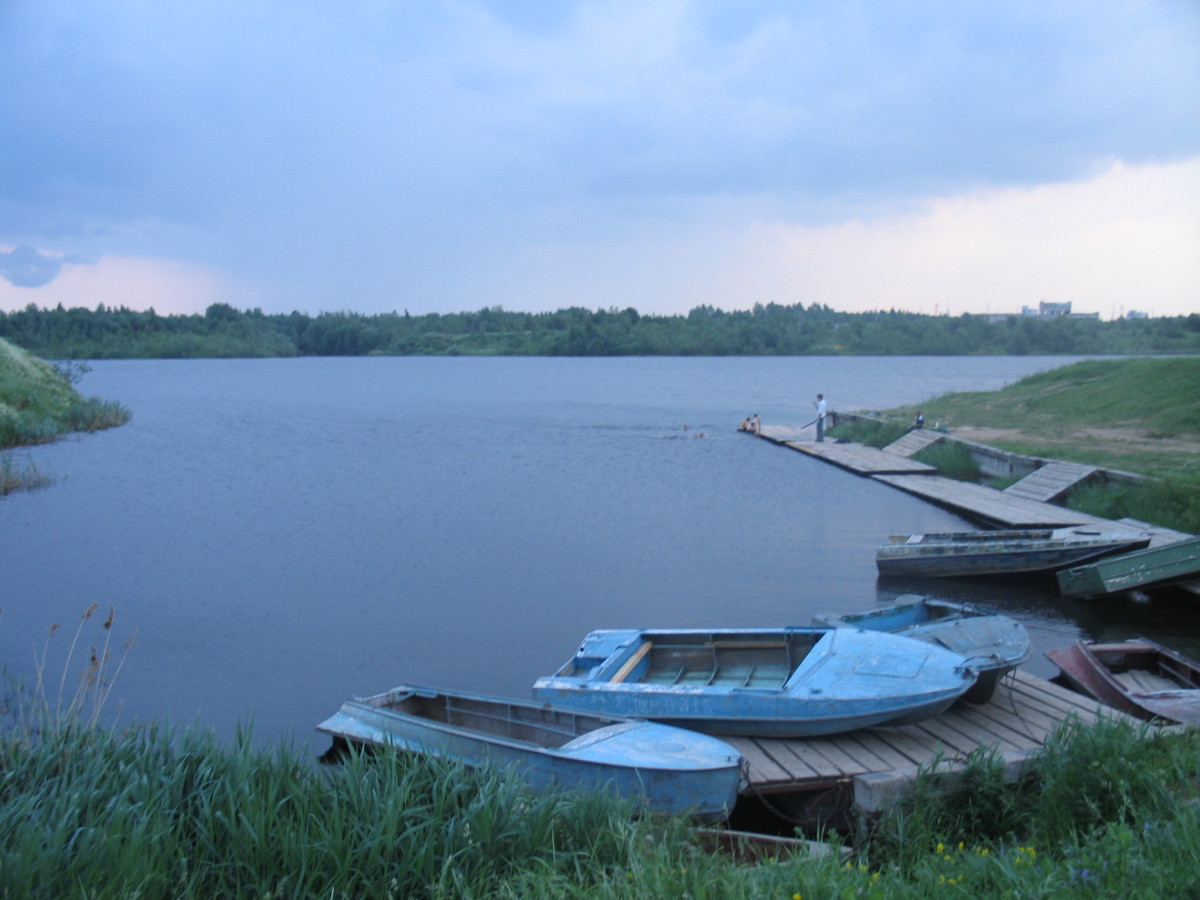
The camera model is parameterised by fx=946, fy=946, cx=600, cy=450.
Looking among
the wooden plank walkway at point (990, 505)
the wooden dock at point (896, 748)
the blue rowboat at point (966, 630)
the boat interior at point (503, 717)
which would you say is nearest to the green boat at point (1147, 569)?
the wooden plank walkway at point (990, 505)

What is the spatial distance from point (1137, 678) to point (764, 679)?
4011 millimetres

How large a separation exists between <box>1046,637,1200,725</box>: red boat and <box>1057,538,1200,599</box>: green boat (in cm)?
323

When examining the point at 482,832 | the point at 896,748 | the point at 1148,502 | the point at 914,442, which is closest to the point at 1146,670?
the point at 896,748

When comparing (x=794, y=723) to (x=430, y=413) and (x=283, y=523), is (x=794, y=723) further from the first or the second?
(x=430, y=413)

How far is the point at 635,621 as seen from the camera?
15.2 meters

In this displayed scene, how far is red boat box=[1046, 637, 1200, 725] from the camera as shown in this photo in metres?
8.59

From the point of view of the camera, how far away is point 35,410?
40.3 m

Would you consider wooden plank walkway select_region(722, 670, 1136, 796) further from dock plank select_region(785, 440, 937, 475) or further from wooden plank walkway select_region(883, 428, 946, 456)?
wooden plank walkway select_region(883, 428, 946, 456)

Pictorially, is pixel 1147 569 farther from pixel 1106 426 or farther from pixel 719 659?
pixel 1106 426

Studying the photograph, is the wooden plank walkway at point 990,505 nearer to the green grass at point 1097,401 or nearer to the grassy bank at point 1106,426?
the grassy bank at point 1106,426

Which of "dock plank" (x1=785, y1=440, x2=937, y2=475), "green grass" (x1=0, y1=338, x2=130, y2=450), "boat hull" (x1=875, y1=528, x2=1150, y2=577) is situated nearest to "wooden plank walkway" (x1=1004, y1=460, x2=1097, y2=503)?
"boat hull" (x1=875, y1=528, x2=1150, y2=577)

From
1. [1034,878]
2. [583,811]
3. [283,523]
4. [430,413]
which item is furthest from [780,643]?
[430,413]

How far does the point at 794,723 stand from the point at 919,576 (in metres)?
9.33

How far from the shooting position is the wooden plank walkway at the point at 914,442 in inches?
1225
